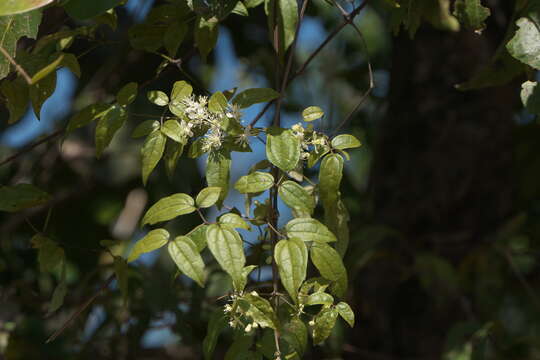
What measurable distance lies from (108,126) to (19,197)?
0.22 m

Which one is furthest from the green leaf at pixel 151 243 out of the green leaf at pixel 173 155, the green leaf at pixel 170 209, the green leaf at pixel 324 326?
the green leaf at pixel 324 326

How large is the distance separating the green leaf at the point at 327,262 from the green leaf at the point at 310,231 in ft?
0.05

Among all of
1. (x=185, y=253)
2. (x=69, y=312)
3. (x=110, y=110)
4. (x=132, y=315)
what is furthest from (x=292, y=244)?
(x=69, y=312)

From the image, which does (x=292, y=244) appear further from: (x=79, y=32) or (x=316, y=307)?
(x=316, y=307)

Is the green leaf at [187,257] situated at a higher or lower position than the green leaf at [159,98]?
lower

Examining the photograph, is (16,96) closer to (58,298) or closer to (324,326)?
(58,298)

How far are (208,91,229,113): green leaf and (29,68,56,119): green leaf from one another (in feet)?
0.78

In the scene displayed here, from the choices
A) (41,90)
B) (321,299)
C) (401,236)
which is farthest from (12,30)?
(401,236)

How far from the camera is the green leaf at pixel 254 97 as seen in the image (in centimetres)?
86

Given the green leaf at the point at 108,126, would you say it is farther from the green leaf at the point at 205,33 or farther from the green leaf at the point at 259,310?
the green leaf at the point at 259,310

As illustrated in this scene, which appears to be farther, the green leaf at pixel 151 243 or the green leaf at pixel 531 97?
the green leaf at pixel 531 97

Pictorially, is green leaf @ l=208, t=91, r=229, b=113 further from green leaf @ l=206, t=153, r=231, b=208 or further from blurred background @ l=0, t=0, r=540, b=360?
blurred background @ l=0, t=0, r=540, b=360

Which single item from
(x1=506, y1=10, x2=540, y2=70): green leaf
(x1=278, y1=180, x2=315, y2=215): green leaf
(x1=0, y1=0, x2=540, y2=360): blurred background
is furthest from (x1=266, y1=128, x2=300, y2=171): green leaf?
(x1=0, y1=0, x2=540, y2=360): blurred background

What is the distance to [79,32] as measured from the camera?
98 cm
